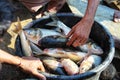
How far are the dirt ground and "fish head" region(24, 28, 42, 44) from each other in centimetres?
34

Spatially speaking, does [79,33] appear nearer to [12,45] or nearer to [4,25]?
[12,45]

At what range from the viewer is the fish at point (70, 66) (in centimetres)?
295

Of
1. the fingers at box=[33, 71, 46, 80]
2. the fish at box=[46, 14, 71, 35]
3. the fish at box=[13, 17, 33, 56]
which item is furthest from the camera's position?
the fish at box=[46, 14, 71, 35]

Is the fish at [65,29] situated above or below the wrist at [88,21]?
below

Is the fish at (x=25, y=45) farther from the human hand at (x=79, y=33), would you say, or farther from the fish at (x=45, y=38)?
the human hand at (x=79, y=33)

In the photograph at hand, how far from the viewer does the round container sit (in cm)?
283

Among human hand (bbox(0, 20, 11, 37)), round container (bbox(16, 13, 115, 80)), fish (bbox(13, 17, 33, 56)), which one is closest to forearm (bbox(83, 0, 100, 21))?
round container (bbox(16, 13, 115, 80))

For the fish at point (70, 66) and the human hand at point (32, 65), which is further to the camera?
the fish at point (70, 66)

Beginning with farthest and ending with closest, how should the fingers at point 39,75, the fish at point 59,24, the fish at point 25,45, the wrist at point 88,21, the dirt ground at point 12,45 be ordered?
the dirt ground at point 12,45, the fish at point 59,24, the wrist at point 88,21, the fish at point 25,45, the fingers at point 39,75

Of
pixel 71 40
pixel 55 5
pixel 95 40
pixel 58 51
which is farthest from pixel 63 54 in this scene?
pixel 55 5

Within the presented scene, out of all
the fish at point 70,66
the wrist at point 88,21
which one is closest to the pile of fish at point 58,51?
the fish at point 70,66

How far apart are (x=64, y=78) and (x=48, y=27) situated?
3.07 feet

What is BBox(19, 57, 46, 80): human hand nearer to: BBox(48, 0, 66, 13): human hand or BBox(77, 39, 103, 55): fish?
BBox(77, 39, 103, 55): fish

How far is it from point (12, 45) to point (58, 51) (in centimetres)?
100
